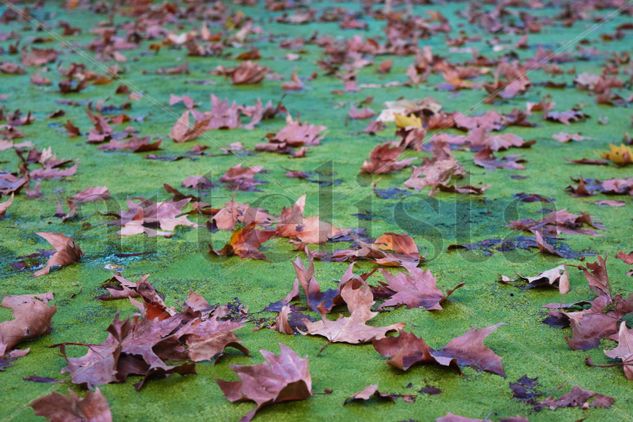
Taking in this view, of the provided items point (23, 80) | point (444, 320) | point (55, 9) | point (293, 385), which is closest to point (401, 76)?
point (23, 80)

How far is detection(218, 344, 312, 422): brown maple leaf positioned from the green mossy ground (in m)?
0.02

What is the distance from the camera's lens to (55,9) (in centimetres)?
867

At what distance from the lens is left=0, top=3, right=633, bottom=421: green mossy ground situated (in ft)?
4.58

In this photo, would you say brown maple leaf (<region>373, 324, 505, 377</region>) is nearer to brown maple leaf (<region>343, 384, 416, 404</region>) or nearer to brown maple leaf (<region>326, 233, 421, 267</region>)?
brown maple leaf (<region>343, 384, 416, 404</region>)

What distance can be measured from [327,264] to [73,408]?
0.95 metres

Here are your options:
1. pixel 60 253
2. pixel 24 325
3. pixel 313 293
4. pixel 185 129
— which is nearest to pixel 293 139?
pixel 185 129

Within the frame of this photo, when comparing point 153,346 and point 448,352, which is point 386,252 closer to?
point 448,352

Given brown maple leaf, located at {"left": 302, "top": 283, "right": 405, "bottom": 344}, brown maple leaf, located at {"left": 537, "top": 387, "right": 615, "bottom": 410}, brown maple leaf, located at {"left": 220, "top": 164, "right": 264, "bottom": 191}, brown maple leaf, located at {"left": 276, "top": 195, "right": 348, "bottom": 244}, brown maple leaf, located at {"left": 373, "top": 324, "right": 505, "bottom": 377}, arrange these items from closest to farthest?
brown maple leaf, located at {"left": 537, "top": 387, "right": 615, "bottom": 410} < brown maple leaf, located at {"left": 373, "top": 324, "right": 505, "bottom": 377} < brown maple leaf, located at {"left": 302, "top": 283, "right": 405, "bottom": 344} < brown maple leaf, located at {"left": 276, "top": 195, "right": 348, "bottom": 244} < brown maple leaf, located at {"left": 220, "top": 164, "right": 264, "bottom": 191}

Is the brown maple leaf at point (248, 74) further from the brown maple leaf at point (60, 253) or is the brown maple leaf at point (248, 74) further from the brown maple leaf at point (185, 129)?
the brown maple leaf at point (60, 253)

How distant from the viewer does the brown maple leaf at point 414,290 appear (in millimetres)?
1812

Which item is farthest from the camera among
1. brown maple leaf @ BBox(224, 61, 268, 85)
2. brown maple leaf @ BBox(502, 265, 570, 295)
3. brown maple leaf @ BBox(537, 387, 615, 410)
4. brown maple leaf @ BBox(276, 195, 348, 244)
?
brown maple leaf @ BBox(224, 61, 268, 85)

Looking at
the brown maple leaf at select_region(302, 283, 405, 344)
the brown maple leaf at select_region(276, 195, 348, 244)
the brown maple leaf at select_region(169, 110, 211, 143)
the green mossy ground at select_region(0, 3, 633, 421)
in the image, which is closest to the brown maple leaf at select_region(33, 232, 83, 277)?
the green mossy ground at select_region(0, 3, 633, 421)

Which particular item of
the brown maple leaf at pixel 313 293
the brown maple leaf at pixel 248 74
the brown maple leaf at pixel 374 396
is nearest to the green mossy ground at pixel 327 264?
the brown maple leaf at pixel 374 396

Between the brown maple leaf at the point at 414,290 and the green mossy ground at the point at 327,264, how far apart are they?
0.03 metres
